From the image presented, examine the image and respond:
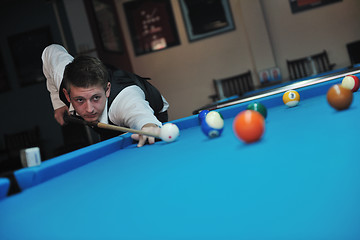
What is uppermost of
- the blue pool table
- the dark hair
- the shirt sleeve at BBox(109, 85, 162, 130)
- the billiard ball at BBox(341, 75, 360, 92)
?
the dark hair

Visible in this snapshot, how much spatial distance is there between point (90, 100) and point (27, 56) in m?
4.31

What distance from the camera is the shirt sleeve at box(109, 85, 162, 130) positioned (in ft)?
6.10

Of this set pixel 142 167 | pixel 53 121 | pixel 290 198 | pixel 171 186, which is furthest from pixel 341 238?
pixel 53 121

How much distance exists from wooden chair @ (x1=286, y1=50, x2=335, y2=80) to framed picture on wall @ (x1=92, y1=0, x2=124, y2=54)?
2968 mm

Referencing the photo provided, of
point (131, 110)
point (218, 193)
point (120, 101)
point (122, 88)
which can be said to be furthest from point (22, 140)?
point (218, 193)

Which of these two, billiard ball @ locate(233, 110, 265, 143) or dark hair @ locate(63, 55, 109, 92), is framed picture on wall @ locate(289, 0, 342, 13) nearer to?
dark hair @ locate(63, 55, 109, 92)

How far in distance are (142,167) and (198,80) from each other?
17.5ft

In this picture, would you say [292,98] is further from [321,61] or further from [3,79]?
[3,79]

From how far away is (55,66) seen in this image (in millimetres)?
2473

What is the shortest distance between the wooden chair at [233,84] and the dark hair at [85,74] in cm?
377

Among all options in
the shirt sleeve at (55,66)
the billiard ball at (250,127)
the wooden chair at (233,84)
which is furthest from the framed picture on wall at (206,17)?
the billiard ball at (250,127)

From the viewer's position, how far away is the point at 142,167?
3.67 ft

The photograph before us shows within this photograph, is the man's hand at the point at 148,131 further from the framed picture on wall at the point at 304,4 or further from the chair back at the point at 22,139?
the framed picture on wall at the point at 304,4

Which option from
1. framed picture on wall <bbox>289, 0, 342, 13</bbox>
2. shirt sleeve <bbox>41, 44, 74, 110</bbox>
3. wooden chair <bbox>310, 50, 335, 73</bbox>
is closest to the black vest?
shirt sleeve <bbox>41, 44, 74, 110</bbox>
